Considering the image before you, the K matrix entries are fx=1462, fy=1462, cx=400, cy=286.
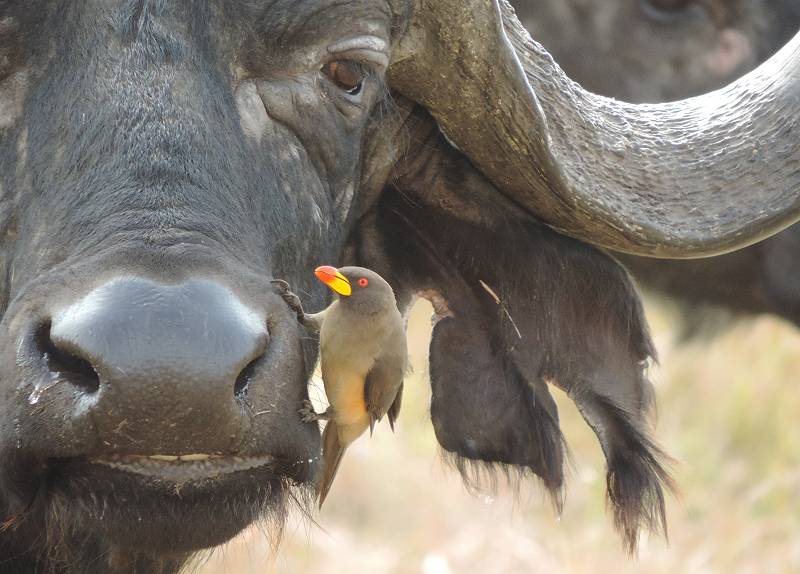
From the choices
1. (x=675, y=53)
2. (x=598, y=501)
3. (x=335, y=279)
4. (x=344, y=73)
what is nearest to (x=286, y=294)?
(x=335, y=279)

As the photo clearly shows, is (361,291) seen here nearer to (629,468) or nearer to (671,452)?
(629,468)

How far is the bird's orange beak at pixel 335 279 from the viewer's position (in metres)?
2.68

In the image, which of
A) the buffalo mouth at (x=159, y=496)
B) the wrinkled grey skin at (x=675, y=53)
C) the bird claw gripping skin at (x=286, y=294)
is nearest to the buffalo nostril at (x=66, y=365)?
the buffalo mouth at (x=159, y=496)

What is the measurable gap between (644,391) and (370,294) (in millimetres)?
1114

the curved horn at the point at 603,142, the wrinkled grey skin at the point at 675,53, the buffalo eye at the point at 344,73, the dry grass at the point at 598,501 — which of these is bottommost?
the dry grass at the point at 598,501

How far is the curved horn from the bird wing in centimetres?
70

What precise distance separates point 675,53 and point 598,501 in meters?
2.36

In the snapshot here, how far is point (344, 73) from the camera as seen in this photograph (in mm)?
3166

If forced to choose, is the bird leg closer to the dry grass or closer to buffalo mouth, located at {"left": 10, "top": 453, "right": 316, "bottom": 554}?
buffalo mouth, located at {"left": 10, "top": 453, "right": 316, "bottom": 554}

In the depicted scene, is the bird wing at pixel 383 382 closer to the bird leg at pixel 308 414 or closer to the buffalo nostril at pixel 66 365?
the bird leg at pixel 308 414

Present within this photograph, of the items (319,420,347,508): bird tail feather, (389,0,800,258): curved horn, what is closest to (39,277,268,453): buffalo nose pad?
(319,420,347,508): bird tail feather

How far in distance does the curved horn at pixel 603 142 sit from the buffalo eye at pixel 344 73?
145 mm

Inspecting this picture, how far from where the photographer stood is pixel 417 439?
8.48 m

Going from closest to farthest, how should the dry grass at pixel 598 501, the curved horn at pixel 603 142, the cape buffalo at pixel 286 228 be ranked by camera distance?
1. the cape buffalo at pixel 286 228
2. the curved horn at pixel 603 142
3. the dry grass at pixel 598 501
